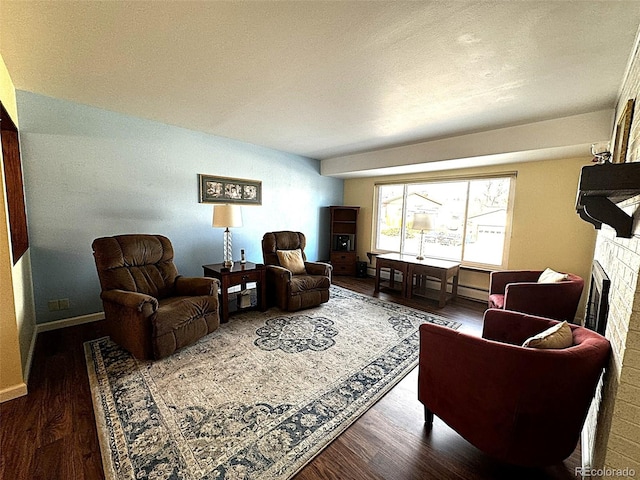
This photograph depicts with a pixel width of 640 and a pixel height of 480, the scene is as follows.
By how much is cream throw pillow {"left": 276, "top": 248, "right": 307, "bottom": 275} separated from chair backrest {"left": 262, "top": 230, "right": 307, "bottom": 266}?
3.4 inches

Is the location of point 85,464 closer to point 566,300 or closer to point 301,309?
point 301,309

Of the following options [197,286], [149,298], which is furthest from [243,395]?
[197,286]

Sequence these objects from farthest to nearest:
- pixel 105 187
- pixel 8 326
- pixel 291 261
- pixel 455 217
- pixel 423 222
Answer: pixel 455 217
pixel 423 222
pixel 291 261
pixel 105 187
pixel 8 326

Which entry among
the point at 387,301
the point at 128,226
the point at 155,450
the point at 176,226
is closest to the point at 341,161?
the point at 387,301

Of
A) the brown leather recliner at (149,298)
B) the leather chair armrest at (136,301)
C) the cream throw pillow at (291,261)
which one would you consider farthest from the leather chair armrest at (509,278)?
the leather chair armrest at (136,301)

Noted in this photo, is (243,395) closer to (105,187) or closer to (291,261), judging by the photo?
(291,261)

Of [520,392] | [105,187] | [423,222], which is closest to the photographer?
[520,392]

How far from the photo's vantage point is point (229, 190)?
4.04 meters

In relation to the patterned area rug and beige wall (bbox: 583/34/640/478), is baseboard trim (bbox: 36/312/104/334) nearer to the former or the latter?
the patterned area rug

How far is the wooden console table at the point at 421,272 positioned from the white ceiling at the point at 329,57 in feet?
6.31

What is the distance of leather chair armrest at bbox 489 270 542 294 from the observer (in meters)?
3.11

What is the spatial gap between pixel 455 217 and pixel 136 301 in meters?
4.46

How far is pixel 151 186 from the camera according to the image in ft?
10.9

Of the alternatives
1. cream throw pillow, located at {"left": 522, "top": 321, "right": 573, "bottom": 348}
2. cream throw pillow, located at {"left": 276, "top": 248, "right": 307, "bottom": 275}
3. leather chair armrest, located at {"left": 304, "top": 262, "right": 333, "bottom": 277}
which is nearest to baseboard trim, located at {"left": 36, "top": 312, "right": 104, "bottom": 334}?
cream throw pillow, located at {"left": 276, "top": 248, "right": 307, "bottom": 275}
